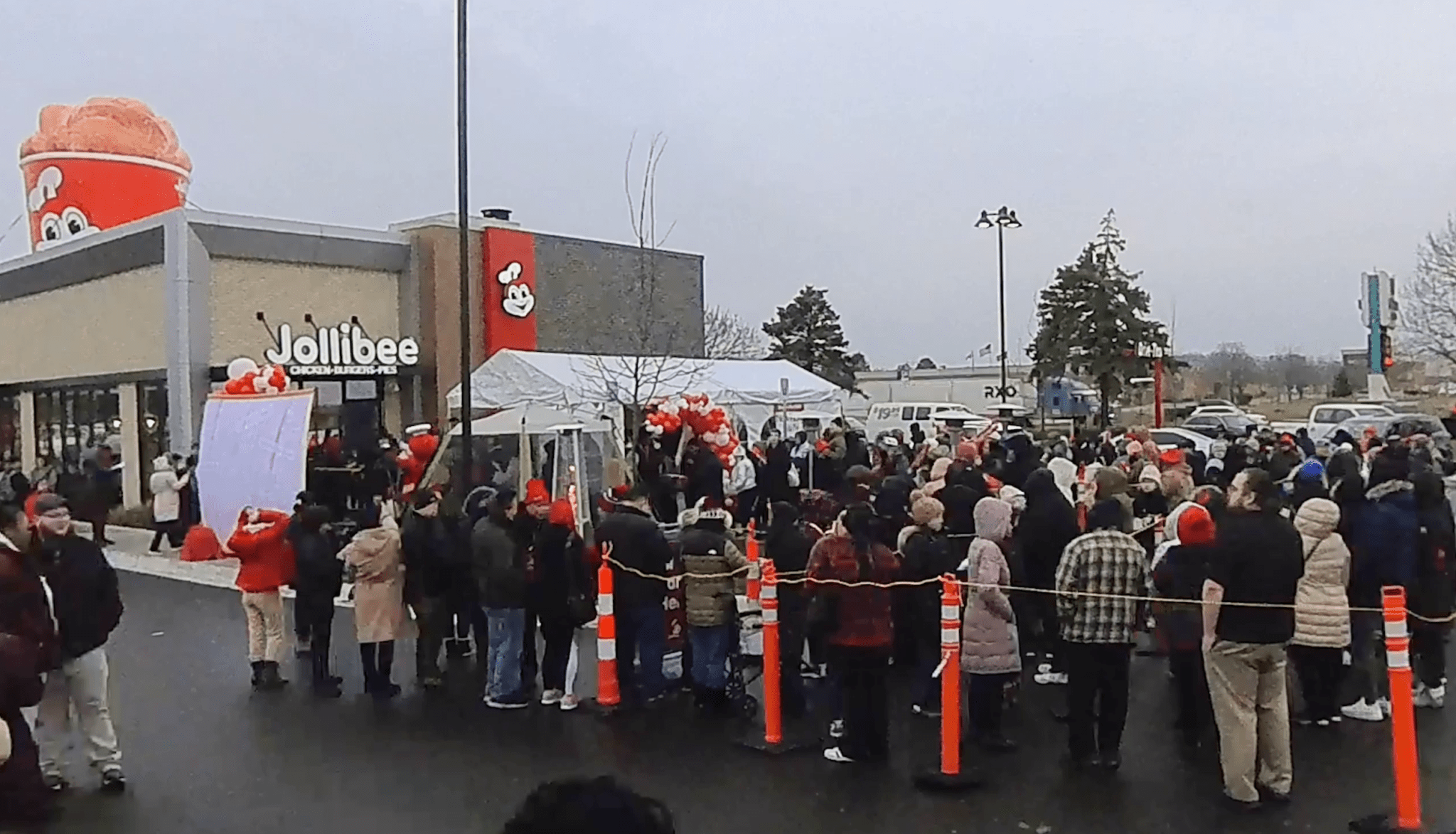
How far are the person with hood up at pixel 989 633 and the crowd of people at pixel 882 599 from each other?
0.5 inches

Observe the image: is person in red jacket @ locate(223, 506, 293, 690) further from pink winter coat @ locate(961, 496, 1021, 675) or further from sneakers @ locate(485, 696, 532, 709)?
pink winter coat @ locate(961, 496, 1021, 675)

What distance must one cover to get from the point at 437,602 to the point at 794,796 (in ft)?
13.0

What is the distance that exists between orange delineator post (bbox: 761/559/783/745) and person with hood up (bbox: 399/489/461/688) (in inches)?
113

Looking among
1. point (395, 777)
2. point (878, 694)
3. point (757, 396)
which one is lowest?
point (395, 777)

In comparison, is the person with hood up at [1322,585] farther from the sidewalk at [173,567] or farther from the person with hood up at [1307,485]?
the sidewalk at [173,567]

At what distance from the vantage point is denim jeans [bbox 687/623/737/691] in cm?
852

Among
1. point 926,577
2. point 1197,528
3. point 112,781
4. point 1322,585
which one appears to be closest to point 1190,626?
point 1197,528

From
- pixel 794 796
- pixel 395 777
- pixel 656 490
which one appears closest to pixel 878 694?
pixel 794 796

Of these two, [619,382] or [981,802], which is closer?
[981,802]

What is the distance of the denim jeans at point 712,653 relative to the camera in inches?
335

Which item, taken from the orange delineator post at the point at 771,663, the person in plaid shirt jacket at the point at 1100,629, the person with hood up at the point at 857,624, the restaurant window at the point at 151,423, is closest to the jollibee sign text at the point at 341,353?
the restaurant window at the point at 151,423

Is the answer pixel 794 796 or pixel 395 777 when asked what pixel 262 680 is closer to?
pixel 395 777

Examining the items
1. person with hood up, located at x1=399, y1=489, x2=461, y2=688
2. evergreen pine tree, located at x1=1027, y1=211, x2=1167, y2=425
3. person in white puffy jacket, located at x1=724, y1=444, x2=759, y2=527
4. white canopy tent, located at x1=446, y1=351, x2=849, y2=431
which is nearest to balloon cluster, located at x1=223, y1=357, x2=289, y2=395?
white canopy tent, located at x1=446, y1=351, x2=849, y2=431

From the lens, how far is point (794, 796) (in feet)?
22.4
